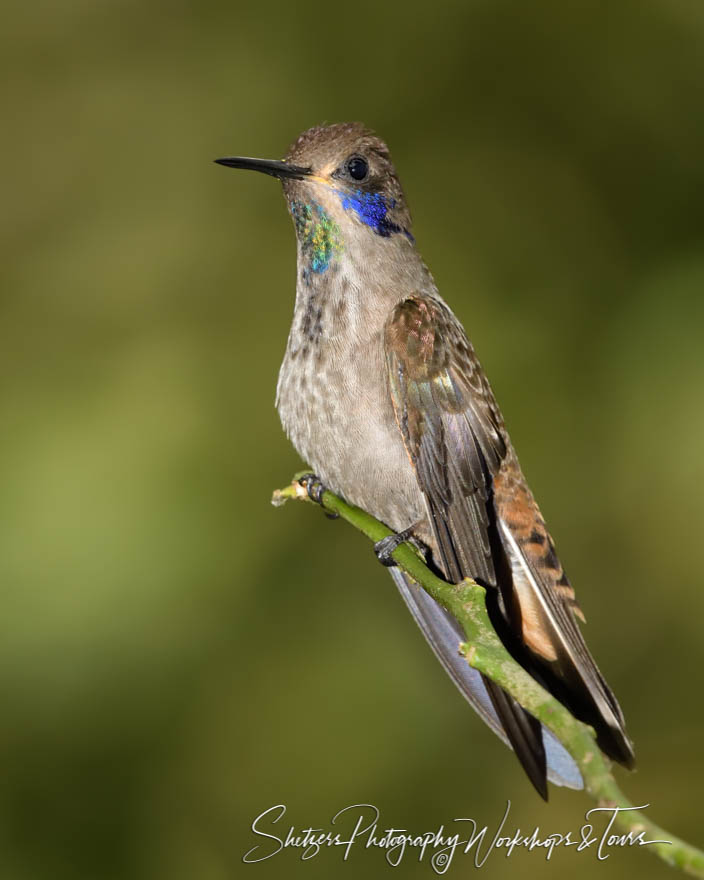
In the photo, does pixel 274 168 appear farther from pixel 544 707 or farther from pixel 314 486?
pixel 544 707

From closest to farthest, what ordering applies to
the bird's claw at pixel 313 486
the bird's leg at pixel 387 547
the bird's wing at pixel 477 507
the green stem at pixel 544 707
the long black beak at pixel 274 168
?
the green stem at pixel 544 707 < the long black beak at pixel 274 168 < the bird's leg at pixel 387 547 < the bird's wing at pixel 477 507 < the bird's claw at pixel 313 486

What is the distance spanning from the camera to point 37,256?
394 cm

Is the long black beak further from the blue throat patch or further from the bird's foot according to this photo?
the bird's foot

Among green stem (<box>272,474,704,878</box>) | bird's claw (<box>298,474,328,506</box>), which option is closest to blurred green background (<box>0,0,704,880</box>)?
bird's claw (<box>298,474,328,506</box>)

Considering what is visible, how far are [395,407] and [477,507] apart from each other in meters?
0.29

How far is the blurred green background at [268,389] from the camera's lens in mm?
3256

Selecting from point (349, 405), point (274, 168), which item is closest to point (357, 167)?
point (274, 168)

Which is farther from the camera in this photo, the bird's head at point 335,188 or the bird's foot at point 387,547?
the bird's head at point 335,188

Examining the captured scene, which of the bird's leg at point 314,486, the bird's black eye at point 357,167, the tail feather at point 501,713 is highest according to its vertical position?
the bird's black eye at point 357,167

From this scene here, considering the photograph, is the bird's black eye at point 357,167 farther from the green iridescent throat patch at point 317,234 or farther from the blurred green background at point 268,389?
the blurred green background at point 268,389

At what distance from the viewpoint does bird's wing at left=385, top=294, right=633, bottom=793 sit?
6.98ft

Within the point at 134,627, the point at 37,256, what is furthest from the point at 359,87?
the point at 134,627

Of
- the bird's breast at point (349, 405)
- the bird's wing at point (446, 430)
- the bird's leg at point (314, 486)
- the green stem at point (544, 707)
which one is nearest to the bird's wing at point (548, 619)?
the bird's wing at point (446, 430)

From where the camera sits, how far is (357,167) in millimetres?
2244
